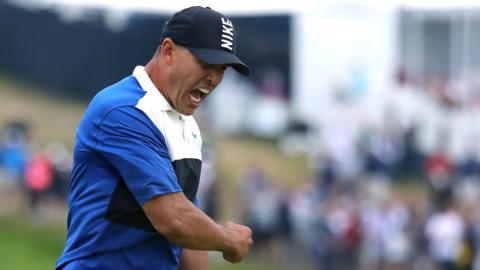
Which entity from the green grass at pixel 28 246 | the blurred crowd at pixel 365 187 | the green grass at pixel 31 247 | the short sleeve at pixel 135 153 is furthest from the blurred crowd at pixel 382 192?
the short sleeve at pixel 135 153

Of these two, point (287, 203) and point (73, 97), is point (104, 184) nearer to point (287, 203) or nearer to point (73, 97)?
point (287, 203)

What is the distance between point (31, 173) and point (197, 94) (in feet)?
48.1

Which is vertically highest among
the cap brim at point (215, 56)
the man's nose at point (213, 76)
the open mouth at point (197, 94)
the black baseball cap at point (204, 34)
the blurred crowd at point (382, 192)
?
the black baseball cap at point (204, 34)

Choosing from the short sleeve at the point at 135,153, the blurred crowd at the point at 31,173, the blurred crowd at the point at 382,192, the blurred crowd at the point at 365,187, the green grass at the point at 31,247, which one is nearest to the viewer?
the short sleeve at the point at 135,153

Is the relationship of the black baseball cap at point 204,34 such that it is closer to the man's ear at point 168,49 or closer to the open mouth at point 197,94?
the man's ear at point 168,49

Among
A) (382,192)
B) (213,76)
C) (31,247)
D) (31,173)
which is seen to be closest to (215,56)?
(213,76)

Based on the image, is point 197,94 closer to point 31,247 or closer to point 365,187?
point 365,187

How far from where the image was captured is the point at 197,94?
4293 millimetres

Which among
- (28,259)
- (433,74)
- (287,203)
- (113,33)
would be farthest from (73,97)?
(433,74)

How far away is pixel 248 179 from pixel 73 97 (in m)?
3.33

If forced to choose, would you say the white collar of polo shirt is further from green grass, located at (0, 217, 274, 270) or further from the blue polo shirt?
green grass, located at (0, 217, 274, 270)

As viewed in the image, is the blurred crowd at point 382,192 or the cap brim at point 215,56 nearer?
the cap brim at point 215,56

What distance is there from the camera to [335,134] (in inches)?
738

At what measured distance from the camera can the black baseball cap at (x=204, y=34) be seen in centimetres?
420
